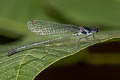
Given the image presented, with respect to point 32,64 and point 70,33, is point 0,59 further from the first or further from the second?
point 70,33

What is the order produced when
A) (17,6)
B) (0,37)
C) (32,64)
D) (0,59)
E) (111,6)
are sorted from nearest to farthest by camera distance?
1. (32,64)
2. (0,59)
3. (0,37)
4. (111,6)
5. (17,6)

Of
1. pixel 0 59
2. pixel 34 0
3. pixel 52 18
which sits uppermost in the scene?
pixel 34 0

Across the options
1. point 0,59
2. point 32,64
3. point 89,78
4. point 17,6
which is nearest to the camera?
point 32,64

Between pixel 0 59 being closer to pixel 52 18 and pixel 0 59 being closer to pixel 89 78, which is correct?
pixel 89 78

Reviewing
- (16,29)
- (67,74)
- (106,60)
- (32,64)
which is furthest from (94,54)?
(32,64)

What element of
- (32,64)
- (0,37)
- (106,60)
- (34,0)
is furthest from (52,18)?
(32,64)

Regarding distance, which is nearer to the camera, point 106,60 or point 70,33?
point 106,60

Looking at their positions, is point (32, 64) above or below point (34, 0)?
below
